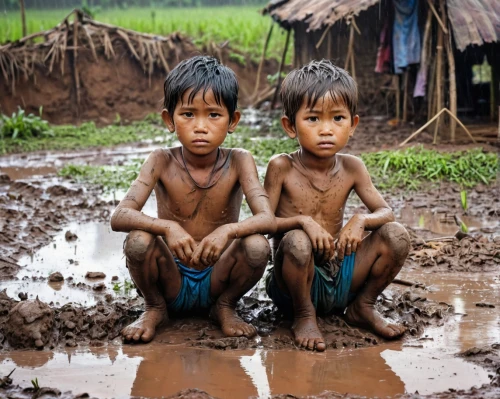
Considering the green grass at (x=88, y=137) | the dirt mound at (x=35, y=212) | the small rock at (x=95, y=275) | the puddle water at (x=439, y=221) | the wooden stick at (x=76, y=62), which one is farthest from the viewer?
the wooden stick at (x=76, y=62)

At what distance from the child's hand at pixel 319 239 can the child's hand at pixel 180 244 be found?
557mm

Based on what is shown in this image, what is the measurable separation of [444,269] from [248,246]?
182 centimetres

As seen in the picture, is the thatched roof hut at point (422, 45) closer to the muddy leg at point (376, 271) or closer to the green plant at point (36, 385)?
the muddy leg at point (376, 271)

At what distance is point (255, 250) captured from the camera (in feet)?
11.3

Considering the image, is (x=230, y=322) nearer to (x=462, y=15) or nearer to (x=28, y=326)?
(x=28, y=326)

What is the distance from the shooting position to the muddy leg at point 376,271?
11.6 feet

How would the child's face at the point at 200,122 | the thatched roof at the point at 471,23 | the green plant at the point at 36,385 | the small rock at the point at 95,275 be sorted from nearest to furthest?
1. the green plant at the point at 36,385
2. the child's face at the point at 200,122
3. the small rock at the point at 95,275
4. the thatched roof at the point at 471,23

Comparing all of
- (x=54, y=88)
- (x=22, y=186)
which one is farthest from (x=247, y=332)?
(x=54, y=88)

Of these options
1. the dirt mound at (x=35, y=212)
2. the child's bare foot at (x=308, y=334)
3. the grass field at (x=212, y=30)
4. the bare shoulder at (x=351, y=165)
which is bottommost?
the child's bare foot at (x=308, y=334)

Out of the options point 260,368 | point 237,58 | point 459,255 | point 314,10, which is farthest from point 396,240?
point 237,58

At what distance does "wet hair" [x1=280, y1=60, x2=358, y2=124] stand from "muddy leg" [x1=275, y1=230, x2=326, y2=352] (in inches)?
26.4

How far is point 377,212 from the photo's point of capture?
3.65m

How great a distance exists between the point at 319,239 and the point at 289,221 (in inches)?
9.2

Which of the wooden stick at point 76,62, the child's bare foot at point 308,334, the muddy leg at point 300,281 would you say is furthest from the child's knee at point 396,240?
the wooden stick at point 76,62
